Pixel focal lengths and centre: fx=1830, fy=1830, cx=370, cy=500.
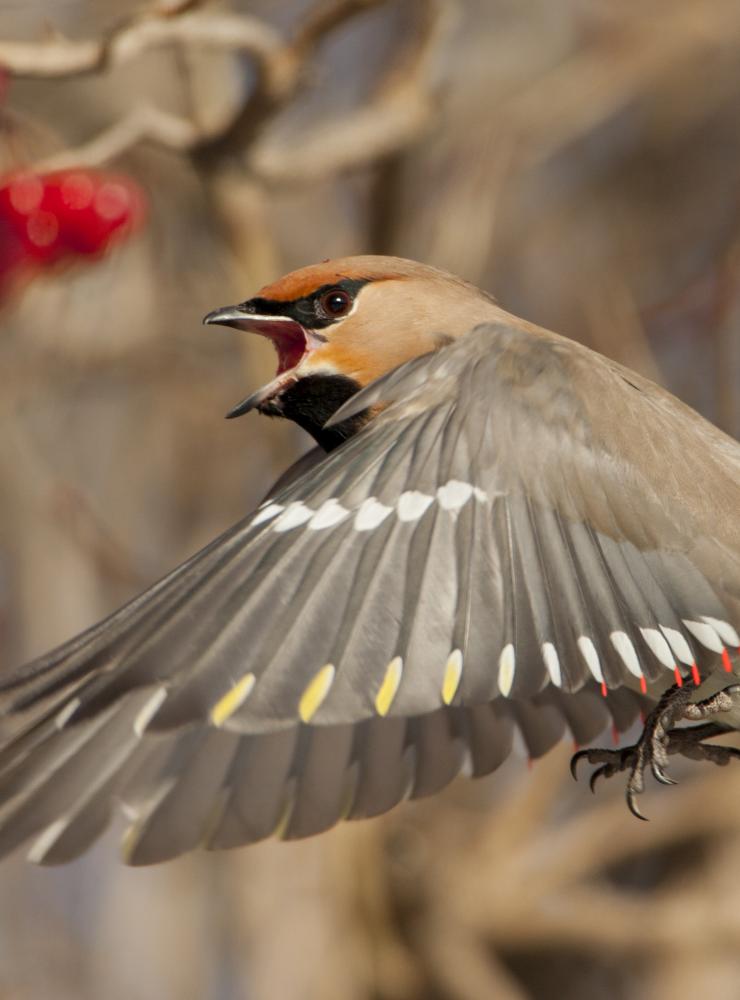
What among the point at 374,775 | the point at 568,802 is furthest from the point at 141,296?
the point at 374,775

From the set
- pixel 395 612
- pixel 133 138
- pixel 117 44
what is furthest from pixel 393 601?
pixel 133 138

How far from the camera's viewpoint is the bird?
7.88ft

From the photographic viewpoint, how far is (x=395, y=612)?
8.43 ft

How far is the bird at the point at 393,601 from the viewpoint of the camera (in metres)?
2.40

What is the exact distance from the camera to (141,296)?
560 centimetres

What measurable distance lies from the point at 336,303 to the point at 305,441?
5.23 ft

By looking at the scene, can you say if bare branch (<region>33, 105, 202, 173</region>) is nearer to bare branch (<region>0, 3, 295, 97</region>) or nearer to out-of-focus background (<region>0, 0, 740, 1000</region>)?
bare branch (<region>0, 3, 295, 97</region>)

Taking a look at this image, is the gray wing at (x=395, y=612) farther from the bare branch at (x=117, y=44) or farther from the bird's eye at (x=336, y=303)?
the bare branch at (x=117, y=44)

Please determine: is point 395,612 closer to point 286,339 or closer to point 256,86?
point 286,339

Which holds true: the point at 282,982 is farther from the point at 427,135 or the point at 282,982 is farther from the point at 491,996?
the point at 427,135

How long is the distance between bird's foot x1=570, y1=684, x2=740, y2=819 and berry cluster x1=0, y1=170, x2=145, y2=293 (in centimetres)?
174

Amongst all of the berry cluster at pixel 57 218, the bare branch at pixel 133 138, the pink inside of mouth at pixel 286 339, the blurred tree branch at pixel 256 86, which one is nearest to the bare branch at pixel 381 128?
the blurred tree branch at pixel 256 86

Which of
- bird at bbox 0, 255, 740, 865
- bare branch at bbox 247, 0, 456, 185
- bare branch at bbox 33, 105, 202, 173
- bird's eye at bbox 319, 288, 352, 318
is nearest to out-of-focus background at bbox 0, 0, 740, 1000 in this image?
bare branch at bbox 247, 0, 456, 185

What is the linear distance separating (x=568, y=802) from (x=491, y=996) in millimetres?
1001
